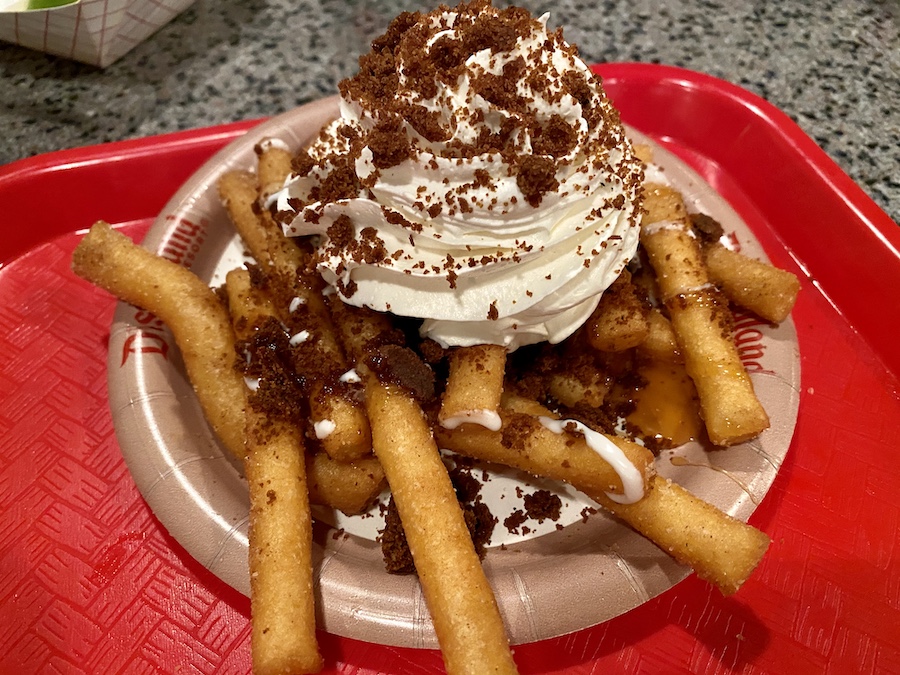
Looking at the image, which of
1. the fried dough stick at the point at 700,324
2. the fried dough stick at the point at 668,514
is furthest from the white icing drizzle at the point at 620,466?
the fried dough stick at the point at 700,324

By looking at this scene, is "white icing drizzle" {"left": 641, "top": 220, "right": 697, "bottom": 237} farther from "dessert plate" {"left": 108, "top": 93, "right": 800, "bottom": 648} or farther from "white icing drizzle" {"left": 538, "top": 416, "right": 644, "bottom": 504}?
"white icing drizzle" {"left": 538, "top": 416, "right": 644, "bottom": 504}

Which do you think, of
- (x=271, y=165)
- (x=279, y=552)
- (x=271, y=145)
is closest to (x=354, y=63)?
(x=271, y=145)

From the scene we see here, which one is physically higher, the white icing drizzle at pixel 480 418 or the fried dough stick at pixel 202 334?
the white icing drizzle at pixel 480 418

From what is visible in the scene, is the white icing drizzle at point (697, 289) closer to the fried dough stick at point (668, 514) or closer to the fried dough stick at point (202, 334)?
the fried dough stick at point (668, 514)

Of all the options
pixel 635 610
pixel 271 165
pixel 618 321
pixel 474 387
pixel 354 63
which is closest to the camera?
pixel 474 387

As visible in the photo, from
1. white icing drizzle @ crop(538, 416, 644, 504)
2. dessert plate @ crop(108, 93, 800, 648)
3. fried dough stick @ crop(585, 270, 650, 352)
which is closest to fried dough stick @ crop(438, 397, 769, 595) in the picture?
white icing drizzle @ crop(538, 416, 644, 504)

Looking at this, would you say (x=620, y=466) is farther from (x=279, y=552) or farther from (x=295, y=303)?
(x=295, y=303)

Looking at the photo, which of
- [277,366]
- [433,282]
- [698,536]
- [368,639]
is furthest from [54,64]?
[698,536]
